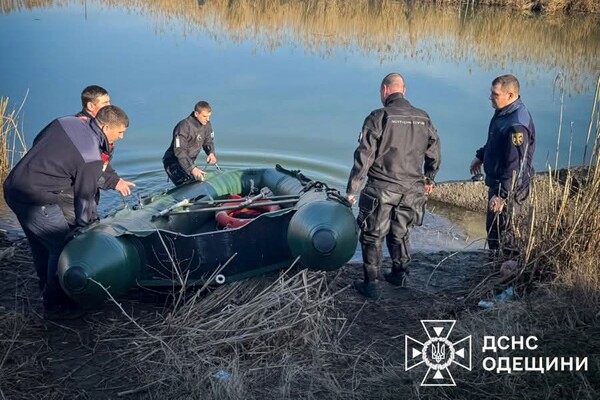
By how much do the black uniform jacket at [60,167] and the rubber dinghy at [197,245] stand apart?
11.6 inches

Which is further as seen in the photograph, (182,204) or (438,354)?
(182,204)

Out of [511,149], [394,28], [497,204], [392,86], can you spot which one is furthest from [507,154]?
[394,28]

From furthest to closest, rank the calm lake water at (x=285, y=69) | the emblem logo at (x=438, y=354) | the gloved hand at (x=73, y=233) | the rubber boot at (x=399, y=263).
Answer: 1. the calm lake water at (x=285, y=69)
2. the rubber boot at (x=399, y=263)
3. the gloved hand at (x=73, y=233)
4. the emblem logo at (x=438, y=354)

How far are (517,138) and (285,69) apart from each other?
841 centimetres

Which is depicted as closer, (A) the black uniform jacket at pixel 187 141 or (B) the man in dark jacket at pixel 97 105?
(B) the man in dark jacket at pixel 97 105

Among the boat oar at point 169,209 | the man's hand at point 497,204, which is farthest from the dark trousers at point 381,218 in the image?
the boat oar at point 169,209

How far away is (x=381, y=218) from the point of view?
5.18 metres

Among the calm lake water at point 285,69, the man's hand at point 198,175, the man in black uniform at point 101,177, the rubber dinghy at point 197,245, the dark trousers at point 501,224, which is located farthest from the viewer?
the calm lake water at point 285,69

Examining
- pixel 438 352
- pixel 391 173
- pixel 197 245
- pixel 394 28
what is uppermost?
pixel 394 28

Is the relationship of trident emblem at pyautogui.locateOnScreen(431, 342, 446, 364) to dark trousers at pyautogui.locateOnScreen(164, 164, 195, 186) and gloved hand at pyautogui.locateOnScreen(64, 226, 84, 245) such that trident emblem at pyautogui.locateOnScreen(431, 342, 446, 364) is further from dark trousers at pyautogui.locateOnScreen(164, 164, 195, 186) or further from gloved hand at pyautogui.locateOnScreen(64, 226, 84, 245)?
dark trousers at pyautogui.locateOnScreen(164, 164, 195, 186)

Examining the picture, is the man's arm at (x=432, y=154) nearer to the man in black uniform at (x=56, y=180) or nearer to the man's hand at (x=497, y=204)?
the man's hand at (x=497, y=204)

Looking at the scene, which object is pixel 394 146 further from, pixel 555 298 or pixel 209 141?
pixel 209 141

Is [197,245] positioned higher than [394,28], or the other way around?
[394,28]

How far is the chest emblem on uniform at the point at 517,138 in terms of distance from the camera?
5047mm
